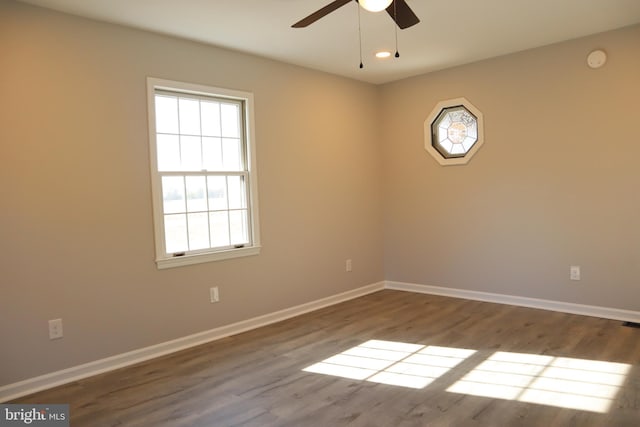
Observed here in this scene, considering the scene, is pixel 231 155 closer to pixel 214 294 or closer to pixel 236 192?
pixel 236 192

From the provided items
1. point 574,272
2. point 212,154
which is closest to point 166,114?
point 212,154

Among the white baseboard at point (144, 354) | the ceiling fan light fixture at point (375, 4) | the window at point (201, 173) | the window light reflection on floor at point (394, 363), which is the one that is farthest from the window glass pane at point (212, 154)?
the ceiling fan light fixture at point (375, 4)

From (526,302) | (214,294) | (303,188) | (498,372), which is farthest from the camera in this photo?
(303,188)

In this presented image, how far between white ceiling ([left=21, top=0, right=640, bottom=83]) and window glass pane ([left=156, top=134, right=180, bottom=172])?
82 centimetres

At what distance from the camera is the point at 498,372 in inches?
114

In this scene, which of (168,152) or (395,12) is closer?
(395,12)

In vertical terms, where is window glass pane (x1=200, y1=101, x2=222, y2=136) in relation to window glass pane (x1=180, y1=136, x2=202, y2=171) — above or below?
above

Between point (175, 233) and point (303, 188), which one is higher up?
point (303, 188)

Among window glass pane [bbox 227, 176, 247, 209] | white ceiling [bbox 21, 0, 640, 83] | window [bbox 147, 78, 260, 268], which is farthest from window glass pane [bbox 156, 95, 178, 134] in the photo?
window glass pane [bbox 227, 176, 247, 209]

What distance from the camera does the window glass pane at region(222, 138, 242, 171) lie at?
395 centimetres

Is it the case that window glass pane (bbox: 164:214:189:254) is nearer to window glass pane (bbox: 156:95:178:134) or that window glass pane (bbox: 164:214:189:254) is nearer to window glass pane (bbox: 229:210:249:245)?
window glass pane (bbox: 229:210:249:245)

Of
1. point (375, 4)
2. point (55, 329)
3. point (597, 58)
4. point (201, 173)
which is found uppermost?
point (597, 58)

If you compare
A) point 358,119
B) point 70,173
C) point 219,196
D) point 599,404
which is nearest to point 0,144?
point 70,173

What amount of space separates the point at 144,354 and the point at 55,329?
666 mm
